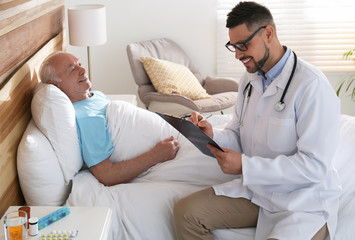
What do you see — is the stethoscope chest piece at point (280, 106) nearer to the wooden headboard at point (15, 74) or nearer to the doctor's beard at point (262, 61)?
the doctor's beard at point (262, 61)

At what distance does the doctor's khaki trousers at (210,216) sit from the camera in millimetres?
2193

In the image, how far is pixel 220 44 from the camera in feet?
16.1

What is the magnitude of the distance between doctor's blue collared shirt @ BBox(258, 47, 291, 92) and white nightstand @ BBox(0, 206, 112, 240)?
0.90 meters

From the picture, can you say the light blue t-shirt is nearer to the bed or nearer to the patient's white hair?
the bed

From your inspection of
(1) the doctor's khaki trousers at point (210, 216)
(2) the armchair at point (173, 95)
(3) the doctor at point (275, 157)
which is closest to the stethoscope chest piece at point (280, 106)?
(3) the doctor at point (275, 157)

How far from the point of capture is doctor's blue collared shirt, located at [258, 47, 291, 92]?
2.23m

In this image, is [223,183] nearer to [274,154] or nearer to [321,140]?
[274,154]

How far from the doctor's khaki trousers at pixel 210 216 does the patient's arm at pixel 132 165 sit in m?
0.40

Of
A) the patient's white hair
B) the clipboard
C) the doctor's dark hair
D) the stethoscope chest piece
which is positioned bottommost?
the clipboard

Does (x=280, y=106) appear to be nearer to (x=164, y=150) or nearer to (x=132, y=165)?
(x=164, y=150)

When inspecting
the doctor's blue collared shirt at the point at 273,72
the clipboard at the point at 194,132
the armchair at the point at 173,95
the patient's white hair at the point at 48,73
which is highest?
the doctor's blue collared shirt at the point at 273,72

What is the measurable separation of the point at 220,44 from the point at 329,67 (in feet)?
3.55

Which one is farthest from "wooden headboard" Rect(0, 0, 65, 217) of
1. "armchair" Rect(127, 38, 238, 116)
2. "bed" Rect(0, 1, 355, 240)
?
"armchair" Rect(127, 38, 238, 116)

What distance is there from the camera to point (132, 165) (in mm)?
2529
